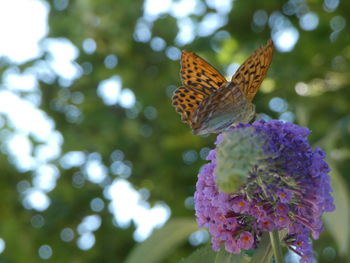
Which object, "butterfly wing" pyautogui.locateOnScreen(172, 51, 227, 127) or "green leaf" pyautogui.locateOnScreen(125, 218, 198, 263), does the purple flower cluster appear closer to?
"butterfly wing" pyautogui.locateOnScreen(172, 51, 227, 127)

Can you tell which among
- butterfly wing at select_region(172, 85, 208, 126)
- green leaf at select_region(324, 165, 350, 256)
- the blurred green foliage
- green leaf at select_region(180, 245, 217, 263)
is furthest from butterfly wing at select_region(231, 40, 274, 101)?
the blurred green foliage

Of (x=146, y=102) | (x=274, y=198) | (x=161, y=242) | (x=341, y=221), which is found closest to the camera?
(x=274, y=198)

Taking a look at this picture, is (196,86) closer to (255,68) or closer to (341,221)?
(255,68)

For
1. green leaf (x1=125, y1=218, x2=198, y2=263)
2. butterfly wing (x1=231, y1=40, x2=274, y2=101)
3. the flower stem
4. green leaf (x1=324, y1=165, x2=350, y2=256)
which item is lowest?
the flower stem

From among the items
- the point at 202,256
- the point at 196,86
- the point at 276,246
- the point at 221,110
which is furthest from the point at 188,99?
the point at 276,246

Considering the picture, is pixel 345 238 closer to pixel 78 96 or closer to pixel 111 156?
pixel 111 156

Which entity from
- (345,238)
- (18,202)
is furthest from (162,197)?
(345,238)

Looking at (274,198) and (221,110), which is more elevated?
(221,110)
